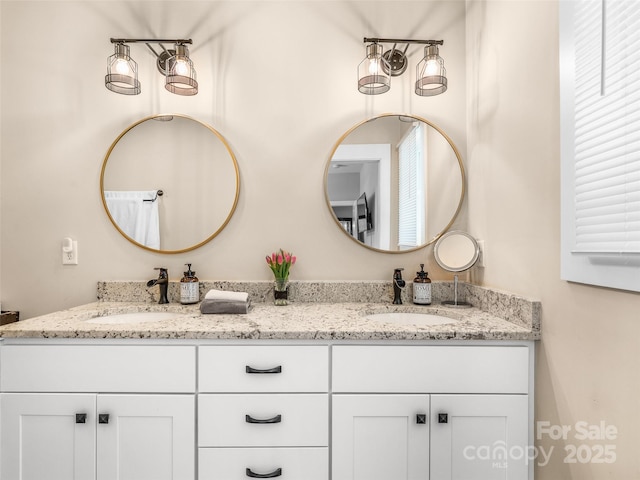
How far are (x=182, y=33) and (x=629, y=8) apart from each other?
188cm

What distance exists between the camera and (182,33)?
1931 mm

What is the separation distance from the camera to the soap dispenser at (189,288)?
179 centimetres

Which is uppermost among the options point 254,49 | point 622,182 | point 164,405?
point 254,49

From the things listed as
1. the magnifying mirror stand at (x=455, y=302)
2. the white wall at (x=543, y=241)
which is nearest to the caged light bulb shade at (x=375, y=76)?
the white wall at (x=543, y=241)

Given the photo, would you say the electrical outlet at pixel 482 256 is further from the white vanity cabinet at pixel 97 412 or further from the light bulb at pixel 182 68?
the light bulb at pixel 182 68

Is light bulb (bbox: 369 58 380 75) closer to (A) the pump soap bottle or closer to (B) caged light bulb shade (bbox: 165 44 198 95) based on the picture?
(B) caged light bulb shade (bbox: 165 44 198 95)

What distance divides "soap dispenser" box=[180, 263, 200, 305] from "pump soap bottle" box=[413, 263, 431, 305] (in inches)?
42.8

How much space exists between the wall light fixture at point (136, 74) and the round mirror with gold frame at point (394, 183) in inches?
30.8

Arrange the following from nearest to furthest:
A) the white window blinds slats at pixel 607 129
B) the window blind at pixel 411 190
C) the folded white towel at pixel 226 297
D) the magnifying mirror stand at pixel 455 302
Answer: the white window blinds slats at pixel 607 129, the folded white towel at pixel 226 297, the magnifying mirror stand at pixel 455 302, the window blind at pixel 411 190

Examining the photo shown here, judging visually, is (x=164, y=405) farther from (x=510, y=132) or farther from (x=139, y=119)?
(x=510, y=132)

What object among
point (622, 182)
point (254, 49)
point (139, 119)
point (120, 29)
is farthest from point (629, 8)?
point (120, 29)

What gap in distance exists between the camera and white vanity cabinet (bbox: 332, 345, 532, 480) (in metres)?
1.28

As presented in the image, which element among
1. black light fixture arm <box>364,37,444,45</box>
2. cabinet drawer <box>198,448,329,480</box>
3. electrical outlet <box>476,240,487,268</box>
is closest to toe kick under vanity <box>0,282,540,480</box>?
cabinet drawer <box>198,448,329,480</box>

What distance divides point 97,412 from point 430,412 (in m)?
1.17
